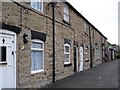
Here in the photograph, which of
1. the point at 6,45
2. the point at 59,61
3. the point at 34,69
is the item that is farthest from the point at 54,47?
the point at 6,45

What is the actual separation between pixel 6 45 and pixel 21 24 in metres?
1.37

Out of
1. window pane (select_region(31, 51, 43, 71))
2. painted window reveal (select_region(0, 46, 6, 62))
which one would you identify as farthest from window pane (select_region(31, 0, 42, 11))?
painted window reveal (select_region(0, 46, 6, 62))

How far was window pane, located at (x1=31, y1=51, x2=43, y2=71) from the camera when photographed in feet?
42.0

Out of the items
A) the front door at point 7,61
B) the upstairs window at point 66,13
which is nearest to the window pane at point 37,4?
the front door at point 7,61

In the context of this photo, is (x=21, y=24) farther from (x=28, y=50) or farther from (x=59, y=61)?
(x=59, y=61)

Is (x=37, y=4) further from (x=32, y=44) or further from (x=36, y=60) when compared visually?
(x=36, y=60)

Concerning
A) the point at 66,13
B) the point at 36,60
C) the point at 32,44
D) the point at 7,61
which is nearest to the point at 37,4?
the point at 32,44

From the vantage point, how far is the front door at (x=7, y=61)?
9.90 m

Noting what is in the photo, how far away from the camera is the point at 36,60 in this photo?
13273 millimetres

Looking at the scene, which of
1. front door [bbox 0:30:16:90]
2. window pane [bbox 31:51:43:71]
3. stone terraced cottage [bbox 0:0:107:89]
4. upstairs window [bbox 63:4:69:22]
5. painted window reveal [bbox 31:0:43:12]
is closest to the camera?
front door [bbox 0:30:16:90]

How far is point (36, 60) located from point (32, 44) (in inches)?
39.2

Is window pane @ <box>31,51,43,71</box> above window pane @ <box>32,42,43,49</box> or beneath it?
beneath

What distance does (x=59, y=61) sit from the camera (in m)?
17.0

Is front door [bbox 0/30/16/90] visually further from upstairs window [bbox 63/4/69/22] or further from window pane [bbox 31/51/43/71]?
upstairs window [bbox 63/4/69/22]
